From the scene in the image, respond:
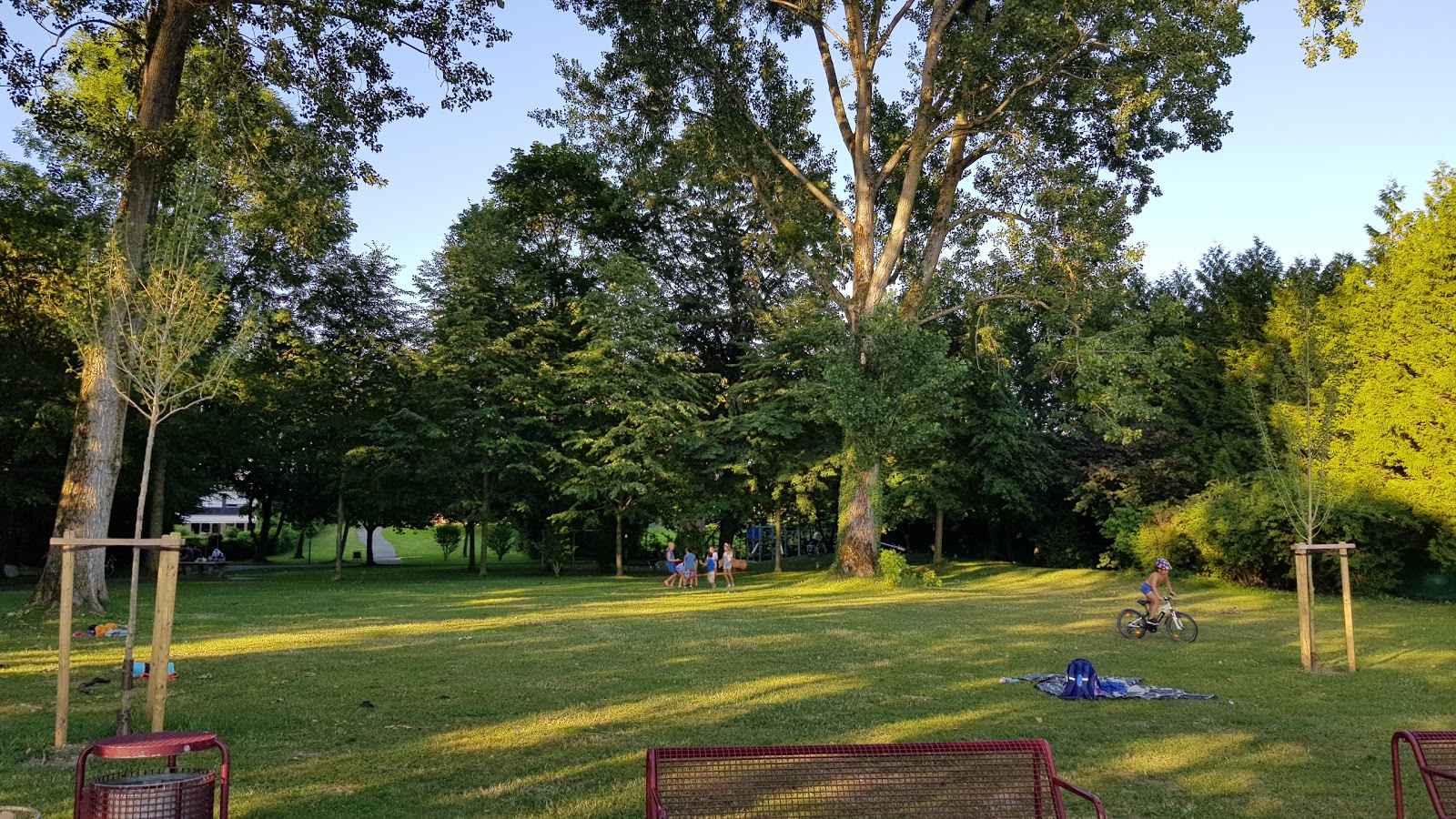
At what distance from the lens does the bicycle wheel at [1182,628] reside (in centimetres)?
1487

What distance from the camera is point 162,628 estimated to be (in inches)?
254

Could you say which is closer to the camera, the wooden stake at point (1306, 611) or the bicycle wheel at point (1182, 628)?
the wooden stake at point (1306, 611)

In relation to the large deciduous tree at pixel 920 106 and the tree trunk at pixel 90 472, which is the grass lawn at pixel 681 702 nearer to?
the tree trunk at pixel 90 472

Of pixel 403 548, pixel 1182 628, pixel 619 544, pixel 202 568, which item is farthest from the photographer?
pixel 403 548

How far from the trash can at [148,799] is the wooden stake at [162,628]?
2132mm

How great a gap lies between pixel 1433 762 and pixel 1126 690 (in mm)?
4799

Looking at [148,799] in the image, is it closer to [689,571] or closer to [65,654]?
[65,654]

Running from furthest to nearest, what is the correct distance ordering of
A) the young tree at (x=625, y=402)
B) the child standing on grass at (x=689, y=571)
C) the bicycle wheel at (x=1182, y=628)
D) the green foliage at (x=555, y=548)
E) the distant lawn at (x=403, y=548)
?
1. the distant lawn at (x=403, y=548)
2. the green foliage at (x=555, y=548)
3. the young tree at (x=625, y=402)
4. the child standing on grass at (x=689, y=571)
5. the bicycle wheel at (x=1182, y=628)

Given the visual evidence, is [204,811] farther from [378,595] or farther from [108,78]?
[108,78]

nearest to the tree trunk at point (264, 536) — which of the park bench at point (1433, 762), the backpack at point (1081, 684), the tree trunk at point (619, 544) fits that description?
the tree trunk at point (619, 544)

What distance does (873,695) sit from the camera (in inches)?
372

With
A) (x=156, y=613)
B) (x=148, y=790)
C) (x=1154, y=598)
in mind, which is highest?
(x=156, y=613)

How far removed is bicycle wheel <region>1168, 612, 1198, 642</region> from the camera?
14866 mm

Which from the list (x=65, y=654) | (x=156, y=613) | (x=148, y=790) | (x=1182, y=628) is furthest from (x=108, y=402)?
(x=1182, y=628)
